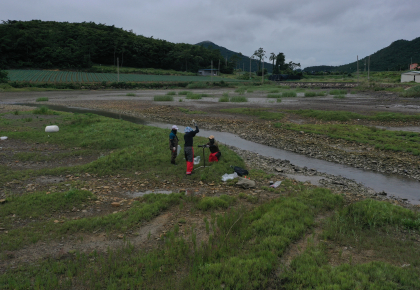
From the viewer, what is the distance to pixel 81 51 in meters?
111

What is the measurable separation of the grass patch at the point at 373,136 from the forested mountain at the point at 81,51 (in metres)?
99.7

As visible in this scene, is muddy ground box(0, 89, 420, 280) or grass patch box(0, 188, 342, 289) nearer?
grass patch box(0, 188, 342, 289)

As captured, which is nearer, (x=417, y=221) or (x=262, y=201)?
(x=417, y=221)

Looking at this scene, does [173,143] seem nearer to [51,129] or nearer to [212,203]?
[212,203]

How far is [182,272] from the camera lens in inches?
222

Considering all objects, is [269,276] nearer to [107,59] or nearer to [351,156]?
[351,156]

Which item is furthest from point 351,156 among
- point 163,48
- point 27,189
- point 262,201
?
point 163,48

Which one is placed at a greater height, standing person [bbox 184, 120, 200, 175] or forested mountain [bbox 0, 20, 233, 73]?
forested mountain [bbox 0, 20, 233, 73]

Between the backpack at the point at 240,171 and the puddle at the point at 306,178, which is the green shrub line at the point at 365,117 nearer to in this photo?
the puddle at the point at 306,178

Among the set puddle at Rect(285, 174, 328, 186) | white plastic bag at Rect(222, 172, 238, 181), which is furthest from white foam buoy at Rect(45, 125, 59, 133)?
puddle at Rect(285, 174, 328, 186)

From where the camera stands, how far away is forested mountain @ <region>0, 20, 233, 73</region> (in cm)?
9956

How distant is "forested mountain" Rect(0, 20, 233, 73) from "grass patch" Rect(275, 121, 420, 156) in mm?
99664

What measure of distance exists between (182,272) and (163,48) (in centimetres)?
14841

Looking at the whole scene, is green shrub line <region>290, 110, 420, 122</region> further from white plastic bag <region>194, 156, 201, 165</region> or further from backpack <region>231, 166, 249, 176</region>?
backpack <region>231, 166, 249, 176</region>
